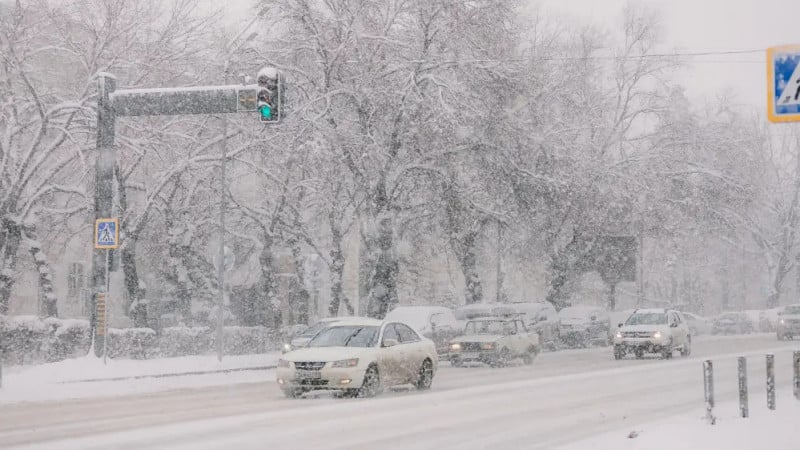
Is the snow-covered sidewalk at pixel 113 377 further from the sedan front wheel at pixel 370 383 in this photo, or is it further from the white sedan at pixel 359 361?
the sedan front wheel at pixel 370 383

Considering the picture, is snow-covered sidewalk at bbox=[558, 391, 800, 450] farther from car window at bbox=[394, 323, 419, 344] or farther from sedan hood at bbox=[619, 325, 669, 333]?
sedan hood at bbox=[619, 325, 669, 333]

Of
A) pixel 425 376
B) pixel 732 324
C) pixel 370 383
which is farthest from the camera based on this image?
pixel 732 324

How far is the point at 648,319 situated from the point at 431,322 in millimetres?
7284

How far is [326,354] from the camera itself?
2006 cm

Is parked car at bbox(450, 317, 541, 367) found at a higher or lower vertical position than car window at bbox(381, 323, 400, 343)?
lower

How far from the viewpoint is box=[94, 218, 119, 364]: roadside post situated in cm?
2598

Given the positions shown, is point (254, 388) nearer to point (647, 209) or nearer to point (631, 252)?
point (647, 209)

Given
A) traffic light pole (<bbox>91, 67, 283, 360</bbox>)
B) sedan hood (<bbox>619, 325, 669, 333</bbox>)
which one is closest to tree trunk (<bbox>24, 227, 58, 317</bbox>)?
traffic light pole (<bbox>91, 67, 283, 360</bbox>)

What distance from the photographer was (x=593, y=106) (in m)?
51.5

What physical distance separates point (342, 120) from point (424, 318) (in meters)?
7.17

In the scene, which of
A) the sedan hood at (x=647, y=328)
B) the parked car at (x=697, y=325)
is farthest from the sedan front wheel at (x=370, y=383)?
the parked car at (x=697, y=325)

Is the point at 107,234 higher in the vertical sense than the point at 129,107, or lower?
lower

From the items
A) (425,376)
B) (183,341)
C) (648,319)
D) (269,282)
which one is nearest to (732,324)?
(648,319)

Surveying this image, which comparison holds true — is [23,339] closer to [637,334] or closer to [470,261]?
[637,334]
